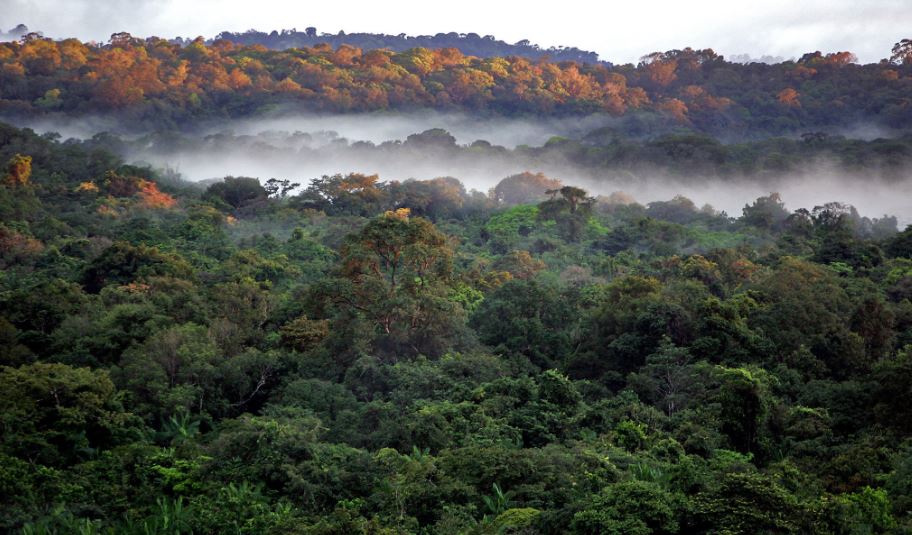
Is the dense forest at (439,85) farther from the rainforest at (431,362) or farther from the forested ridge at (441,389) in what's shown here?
the forested ridge at (441,389)

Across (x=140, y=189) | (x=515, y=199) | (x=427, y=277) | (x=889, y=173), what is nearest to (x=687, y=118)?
(x=889, y=173)

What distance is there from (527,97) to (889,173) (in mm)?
34586

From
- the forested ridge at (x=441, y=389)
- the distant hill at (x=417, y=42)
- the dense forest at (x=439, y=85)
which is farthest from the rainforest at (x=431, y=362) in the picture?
the distant hill at (x=417, y=42)

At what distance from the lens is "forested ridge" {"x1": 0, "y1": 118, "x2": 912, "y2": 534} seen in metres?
18.7

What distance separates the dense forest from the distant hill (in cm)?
3079

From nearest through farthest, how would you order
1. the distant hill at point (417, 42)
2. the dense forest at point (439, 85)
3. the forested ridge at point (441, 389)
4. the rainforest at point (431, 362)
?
the forested ridge at point (441, 389) < the rainforest at point (431, 362) < the dense forest at point (439, 85) < the distant hill at point (417, 42)

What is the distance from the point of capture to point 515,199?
2495 inches

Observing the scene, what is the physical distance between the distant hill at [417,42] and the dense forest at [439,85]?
3079 centimetres

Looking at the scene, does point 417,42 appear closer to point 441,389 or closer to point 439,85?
point 439,85

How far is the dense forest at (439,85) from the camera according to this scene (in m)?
80.7

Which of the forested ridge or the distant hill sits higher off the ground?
the distant hill

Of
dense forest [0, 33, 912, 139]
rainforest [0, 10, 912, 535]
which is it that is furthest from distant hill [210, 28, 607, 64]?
rainforest [0, 10, 912, 535]

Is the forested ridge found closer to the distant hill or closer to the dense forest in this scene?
the dense forest

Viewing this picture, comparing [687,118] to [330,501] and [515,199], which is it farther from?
[330,501]
